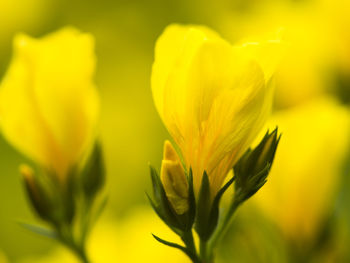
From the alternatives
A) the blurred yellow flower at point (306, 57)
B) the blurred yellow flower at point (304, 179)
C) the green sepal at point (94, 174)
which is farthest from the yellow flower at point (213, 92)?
the blurred yellow flower at point (306, 57)

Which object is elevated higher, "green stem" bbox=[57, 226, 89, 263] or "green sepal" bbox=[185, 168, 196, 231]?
"green sepal" bbox=[185, 168, 196, 231]

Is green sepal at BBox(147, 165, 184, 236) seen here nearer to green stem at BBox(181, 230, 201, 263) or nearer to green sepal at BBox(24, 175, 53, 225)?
green stem at BBox(181, 230, 201, 263)

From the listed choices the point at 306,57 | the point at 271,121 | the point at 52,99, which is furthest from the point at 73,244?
the point at 306,57

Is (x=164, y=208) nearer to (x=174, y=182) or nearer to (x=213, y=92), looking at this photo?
(x=174, y=182)

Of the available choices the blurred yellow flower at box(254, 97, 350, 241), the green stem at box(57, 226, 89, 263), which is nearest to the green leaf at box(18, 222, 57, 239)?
the green stem at box(57, 226, 89, 263)

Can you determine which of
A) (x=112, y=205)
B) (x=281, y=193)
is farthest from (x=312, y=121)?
(x=112, y=205)

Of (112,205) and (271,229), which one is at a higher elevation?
(271,229)

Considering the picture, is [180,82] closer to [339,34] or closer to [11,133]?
[11,133]
